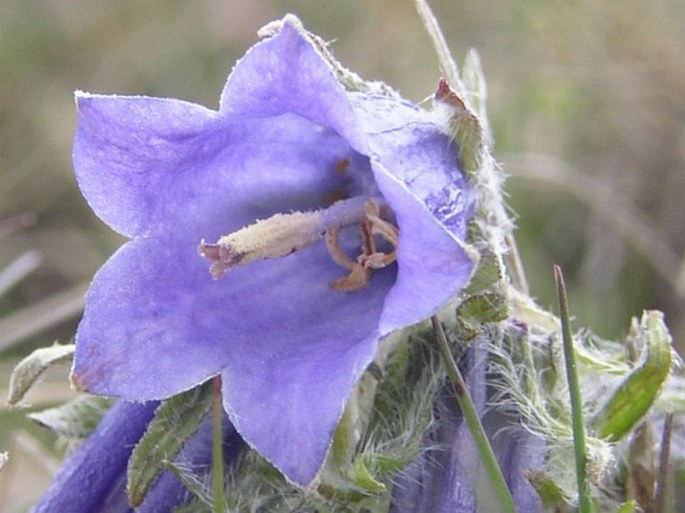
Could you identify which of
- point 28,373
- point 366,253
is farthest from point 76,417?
point 366,253

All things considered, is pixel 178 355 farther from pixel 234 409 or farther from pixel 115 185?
pixel 115 185

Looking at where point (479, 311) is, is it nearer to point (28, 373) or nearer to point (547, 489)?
point (547, 489)

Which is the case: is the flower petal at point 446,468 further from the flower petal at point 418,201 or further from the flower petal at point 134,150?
the flower petal at point 134,150

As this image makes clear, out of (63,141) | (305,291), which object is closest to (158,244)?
(305,291)

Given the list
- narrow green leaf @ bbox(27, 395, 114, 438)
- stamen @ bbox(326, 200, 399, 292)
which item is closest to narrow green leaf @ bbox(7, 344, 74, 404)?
narrow green leaf @ bbox(27, 395, 114, 438)

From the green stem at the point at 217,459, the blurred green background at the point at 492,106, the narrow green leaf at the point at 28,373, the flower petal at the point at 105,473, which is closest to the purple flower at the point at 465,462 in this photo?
the green stem at the point at 217,459

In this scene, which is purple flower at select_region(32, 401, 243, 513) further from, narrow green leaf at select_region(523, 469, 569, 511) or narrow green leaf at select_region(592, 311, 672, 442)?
narrow green leaf at select_region(592, 311, 672, 442)
